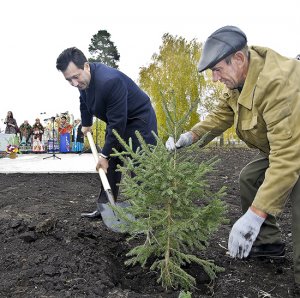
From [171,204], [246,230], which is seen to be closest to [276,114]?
[246,230]

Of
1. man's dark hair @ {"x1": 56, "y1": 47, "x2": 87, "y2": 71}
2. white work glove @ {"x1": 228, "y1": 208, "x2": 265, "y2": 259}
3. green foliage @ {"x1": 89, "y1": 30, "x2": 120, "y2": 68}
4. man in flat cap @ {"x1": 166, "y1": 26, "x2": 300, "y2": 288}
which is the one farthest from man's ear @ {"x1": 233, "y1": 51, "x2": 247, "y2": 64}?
green foliage @ {"x1": 89, "y1": 30, "x2": 120, "y2": 68}

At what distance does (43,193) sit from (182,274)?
4.75 metres

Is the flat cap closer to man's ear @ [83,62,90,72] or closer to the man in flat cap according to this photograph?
the man in flat cap

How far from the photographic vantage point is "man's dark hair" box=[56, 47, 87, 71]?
4.02m

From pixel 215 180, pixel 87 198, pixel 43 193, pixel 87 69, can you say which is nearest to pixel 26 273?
pixel 87 69

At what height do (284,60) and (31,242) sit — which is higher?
(284,60)

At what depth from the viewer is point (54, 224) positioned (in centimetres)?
409

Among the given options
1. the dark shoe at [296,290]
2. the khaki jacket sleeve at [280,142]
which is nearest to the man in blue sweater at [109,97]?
the khaki jacket sleeve at [280,142]

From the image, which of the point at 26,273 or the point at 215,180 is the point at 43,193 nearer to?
the point at 215,180

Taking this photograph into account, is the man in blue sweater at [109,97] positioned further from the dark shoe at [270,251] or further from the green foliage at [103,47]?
the green foliage at [103,47]

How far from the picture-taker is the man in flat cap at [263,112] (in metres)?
2.63

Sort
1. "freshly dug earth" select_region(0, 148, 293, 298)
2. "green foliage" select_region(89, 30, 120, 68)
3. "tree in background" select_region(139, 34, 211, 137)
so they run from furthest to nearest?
"green foliage" select_region(89, 30, 120, 68) → "tree in background" select_region(139, 34, 211, 137) → "freshly dug earth" select_region(0, 148, 293, 298)

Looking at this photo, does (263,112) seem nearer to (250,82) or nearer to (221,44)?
(250,82)

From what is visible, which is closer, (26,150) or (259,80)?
(259,80)
